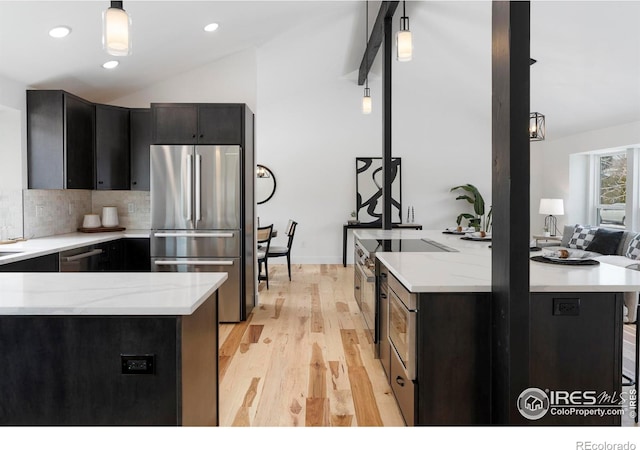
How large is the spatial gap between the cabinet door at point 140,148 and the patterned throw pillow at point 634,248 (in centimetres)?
548

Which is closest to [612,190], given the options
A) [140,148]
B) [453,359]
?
[453,359]

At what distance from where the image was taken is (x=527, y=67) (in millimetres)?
1716

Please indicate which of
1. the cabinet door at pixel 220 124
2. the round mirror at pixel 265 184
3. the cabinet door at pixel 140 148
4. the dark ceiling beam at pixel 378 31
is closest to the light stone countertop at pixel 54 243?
the cabinet door at pixel 140 148

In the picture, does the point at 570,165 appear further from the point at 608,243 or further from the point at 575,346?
the point at 575,346

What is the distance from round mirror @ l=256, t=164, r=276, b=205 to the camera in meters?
8.29

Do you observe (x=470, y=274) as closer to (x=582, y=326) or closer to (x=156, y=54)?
(x=582, y=326)

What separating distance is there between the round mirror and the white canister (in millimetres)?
3502

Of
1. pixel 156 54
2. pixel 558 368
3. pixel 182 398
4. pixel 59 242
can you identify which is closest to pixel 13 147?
pixel 59 242

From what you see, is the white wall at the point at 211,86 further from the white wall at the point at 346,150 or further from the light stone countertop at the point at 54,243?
the white wall at the point at 346,150

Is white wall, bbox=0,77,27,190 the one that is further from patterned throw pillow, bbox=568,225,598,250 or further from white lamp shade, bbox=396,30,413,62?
patterned throw pillow, bbox=568,225,598,250

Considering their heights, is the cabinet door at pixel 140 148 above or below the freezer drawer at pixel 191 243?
above

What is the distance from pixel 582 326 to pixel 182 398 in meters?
1.65

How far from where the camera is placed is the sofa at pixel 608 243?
5137 mm

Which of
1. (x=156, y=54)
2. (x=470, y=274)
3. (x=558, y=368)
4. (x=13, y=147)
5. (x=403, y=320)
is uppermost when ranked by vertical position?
(x=156, y=54)
